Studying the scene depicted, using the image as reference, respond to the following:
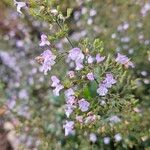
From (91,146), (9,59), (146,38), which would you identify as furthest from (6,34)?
(91,146)

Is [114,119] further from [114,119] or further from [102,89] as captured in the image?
[102,89]

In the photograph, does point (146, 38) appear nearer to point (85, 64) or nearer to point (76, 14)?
point (76, 14)

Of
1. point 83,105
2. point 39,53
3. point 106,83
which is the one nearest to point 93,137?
point 83,105

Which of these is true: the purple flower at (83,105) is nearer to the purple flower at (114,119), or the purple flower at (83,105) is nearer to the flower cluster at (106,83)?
the flower cluster at (106,83)

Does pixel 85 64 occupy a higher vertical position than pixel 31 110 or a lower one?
higher

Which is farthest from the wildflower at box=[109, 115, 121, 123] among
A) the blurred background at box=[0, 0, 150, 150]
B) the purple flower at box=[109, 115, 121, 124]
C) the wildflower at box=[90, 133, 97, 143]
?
the blurred background at box=[0, 0, 150, 150]
